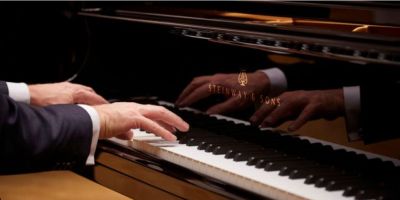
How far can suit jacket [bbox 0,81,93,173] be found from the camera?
70.0 inches

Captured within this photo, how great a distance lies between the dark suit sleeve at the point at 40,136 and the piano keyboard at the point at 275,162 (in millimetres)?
235

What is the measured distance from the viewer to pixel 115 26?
2.63 meters

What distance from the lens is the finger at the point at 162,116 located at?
1.98 meters

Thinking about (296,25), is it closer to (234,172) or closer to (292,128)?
(292,128)

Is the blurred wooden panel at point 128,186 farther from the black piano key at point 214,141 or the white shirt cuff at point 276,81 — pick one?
the white shirt cuff at point 276,81

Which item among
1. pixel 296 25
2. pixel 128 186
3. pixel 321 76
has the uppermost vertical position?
pixel 296 25

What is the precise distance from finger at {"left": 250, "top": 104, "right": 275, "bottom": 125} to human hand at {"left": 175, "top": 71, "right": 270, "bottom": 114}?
1.7 inches

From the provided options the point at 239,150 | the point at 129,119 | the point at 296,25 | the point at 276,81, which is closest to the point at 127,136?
the point at 129,119

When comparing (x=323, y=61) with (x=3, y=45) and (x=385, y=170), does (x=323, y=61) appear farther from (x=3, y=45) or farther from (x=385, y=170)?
(x=3, y=45)

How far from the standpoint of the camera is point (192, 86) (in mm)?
2252

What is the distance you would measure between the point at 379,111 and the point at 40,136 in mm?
855

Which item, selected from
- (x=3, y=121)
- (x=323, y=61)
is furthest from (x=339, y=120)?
(x=3, y=121)

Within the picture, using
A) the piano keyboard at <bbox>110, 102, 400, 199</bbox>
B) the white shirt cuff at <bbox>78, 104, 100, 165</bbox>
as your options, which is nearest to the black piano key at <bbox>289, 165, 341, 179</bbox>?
the piano keyboard at <bbox>110, 102, 400, 199</bbox>

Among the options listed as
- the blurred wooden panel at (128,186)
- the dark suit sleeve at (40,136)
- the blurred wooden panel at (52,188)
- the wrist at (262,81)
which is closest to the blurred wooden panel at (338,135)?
the wrist at (262,81)
